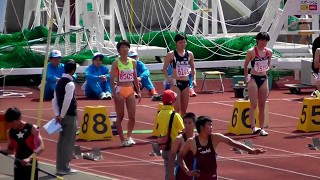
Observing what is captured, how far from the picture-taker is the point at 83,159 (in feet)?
48.7

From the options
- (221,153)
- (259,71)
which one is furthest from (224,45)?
(221,153)

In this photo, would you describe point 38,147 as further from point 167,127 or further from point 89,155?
point 89,155

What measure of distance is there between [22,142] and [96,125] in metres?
5.51

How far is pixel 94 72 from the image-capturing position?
72.8 feet

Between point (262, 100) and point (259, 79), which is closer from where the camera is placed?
point (262, 100)

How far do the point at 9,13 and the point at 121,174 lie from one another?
29.1 metres

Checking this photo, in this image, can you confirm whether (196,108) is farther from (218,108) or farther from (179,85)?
(179,85)

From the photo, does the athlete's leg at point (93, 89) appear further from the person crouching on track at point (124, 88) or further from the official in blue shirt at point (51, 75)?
the person crouching on track at point (124, 88)

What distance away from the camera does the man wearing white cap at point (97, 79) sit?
22.0 metres

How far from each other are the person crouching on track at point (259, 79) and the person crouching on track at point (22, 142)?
21.0ft

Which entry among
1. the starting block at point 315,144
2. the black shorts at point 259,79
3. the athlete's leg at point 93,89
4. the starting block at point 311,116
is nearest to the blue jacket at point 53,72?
the athlete's leg at point 93,89

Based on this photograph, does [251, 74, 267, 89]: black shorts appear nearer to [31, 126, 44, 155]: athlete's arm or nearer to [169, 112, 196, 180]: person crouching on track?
[169, 112, 196, 180]: person crouching on track

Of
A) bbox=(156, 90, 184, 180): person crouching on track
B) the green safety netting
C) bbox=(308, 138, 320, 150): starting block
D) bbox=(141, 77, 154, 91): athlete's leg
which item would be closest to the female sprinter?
bbox=(308, 138, 320, 150): starting block

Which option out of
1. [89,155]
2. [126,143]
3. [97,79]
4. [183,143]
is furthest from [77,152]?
[97,79]
